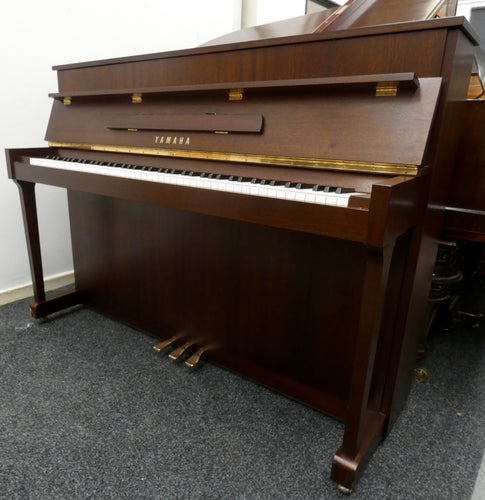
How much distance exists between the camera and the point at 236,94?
1.18 meters

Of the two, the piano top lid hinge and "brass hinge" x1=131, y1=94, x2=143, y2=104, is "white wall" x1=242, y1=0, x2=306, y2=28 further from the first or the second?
the piano top lid hinge

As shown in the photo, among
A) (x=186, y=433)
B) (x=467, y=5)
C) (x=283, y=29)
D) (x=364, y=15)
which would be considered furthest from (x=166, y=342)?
(x=467, y=5)

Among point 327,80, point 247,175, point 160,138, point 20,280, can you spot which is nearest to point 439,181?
point 327,80

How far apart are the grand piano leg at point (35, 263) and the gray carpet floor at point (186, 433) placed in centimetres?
20

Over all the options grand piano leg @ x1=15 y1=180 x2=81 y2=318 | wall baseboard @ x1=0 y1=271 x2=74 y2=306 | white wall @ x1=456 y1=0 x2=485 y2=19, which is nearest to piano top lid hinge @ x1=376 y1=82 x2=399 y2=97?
grand piano leg @ x1=15 y1=180 x2=81 y2=318

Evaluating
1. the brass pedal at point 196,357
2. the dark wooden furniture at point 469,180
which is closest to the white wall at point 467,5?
the dark wooden furniture at point 469,180

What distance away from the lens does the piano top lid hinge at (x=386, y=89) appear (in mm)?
929

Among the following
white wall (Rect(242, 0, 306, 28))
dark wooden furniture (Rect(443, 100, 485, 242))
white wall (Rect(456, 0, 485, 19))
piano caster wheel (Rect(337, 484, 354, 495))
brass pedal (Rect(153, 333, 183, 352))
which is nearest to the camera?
piano caster wheel (Rect(337, 484, 354, 495))

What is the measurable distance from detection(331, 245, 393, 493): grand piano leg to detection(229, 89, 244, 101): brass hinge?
2.10 feet

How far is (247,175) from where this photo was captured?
1154mm

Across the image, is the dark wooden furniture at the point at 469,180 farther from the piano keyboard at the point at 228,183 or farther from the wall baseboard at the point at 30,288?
the wall baseboard at the point at 30,288

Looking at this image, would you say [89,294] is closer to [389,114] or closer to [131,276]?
[131,276]

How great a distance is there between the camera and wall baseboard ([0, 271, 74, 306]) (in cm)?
196

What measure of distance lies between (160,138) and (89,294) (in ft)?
3.16
